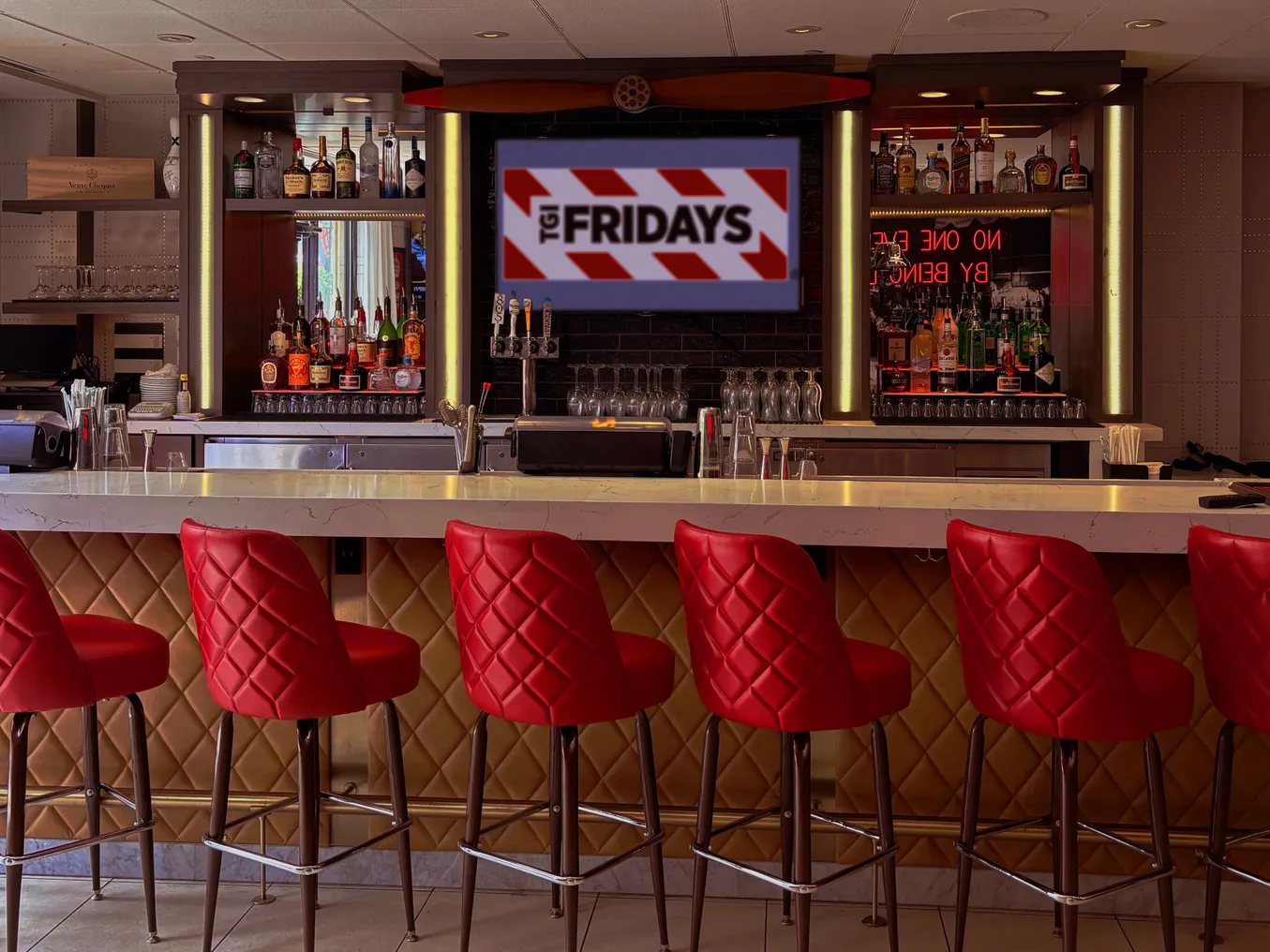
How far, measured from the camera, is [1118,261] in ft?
19.7

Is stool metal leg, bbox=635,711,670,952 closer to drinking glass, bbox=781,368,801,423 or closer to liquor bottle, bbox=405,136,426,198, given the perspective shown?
drinking glass, bbox=781,368,801,423

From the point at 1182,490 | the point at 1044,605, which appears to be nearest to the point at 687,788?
the point at 1044,605

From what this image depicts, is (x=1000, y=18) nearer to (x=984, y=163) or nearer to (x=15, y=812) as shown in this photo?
(x=984, y=163)

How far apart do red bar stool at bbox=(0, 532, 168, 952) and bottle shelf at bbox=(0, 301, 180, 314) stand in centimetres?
364

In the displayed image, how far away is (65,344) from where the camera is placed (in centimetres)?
682

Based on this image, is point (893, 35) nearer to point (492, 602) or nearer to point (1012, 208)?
point (1012, 208)

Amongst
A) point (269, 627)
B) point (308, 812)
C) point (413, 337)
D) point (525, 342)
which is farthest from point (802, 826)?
point (413, 337)

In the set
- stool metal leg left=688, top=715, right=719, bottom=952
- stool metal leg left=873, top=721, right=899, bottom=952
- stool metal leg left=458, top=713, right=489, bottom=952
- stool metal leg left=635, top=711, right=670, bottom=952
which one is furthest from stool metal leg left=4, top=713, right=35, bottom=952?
stool metal leg left=873, top=721, right=899, bottom=952

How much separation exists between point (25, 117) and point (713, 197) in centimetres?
366

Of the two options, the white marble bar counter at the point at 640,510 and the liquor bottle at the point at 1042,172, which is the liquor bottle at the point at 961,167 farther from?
the white marble bar counter at the point at 640,510

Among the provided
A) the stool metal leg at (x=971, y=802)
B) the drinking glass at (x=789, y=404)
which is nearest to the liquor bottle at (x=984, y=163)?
the drinking glass at (x=789, y=404)

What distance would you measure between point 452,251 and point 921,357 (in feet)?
7.49

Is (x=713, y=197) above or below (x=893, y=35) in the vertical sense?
below

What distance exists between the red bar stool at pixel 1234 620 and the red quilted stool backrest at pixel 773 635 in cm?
70
